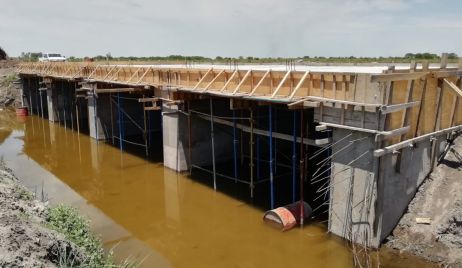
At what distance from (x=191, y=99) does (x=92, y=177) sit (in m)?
6.04

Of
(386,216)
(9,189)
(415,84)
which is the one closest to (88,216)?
(9,189)

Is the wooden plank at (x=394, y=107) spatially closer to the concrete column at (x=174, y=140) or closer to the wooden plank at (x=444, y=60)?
the wooden plank at (x=444, y=60)

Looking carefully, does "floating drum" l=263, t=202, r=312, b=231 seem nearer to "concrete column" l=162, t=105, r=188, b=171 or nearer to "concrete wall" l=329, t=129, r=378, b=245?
"concrete wall" l=329, t=129, r=378, b=245

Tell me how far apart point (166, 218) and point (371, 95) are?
8.13 meters

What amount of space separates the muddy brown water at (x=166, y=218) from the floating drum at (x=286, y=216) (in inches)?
8.8

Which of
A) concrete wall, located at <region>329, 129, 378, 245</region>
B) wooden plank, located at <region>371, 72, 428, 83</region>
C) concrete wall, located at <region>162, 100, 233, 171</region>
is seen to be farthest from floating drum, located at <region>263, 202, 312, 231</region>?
concrete wall, located at <region>162, 100, 233, 171</region>

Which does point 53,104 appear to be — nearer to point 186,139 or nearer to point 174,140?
point 174,140

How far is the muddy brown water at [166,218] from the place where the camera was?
38.0ft

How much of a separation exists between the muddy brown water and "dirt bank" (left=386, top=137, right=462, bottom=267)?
54 cm

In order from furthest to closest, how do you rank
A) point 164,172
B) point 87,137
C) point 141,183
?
point 87,137
point 164,172
point 141,183

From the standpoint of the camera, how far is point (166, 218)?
47.9ft

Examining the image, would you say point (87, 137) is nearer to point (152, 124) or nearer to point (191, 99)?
point (152, 124)

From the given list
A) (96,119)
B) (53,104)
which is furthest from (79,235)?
(53,104)

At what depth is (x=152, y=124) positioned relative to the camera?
2845 cm
